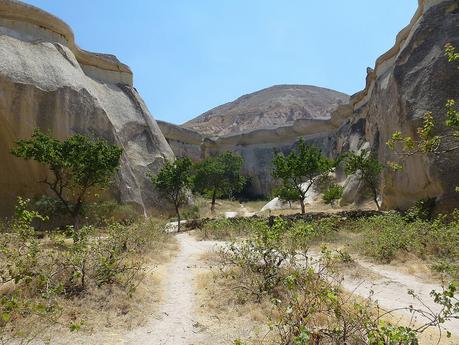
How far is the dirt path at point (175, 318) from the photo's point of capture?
4.72 meters

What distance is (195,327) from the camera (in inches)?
202

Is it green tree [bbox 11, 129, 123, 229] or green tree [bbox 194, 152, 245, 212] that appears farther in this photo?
green tree [bbox 194, 152, 245, 212]

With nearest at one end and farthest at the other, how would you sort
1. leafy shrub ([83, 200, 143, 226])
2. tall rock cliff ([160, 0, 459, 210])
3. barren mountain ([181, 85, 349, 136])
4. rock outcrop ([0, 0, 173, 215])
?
tall rock cliff ([160, 0, 459, 210]) < leafy shrub ([83, 200, 143, 226]) < rock outcrop ([0, 0, 173, 215]) < barren mountain ([181, 85, 349, 136])

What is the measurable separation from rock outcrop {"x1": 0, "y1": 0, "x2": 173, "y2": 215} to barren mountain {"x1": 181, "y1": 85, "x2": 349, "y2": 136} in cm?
3108

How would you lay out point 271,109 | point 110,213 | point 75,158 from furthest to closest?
point 271,109
point 110,213
point 75,158

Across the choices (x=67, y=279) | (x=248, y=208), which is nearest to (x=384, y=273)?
(x=67, y=279)

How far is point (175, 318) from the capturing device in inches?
217

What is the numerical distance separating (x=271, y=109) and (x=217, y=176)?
3986 centimetres

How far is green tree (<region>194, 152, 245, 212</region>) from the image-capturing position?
28844 millimetres

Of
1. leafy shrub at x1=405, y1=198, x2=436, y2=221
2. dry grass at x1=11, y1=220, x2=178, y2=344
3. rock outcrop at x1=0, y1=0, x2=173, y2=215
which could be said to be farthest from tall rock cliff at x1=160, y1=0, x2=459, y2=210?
rock outcrop at x1=0, y1=0, x2=173, y2=215

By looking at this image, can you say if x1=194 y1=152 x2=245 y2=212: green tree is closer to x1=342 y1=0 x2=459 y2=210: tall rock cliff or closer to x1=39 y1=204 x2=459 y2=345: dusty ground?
x1=342 y1=0 x2=459 y2=210: tall rock cliff

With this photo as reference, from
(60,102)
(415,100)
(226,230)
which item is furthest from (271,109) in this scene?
(226,230)

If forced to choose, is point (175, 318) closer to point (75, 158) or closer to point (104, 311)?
point (104, 311)

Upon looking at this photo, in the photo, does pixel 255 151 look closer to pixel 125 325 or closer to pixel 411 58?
pixel 411 58
